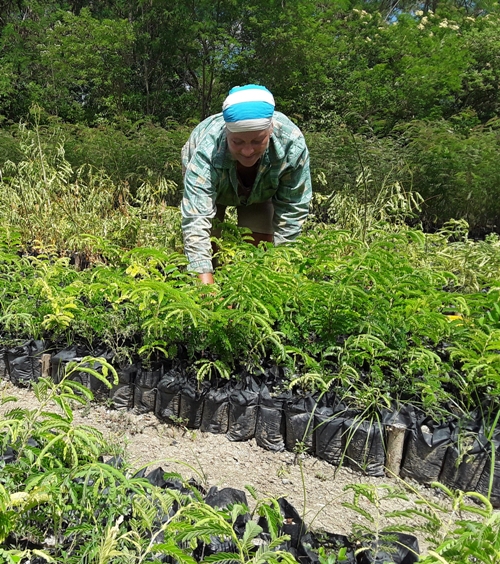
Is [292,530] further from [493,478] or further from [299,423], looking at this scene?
[493,478]

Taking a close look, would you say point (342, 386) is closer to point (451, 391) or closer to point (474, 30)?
point (451, 391)

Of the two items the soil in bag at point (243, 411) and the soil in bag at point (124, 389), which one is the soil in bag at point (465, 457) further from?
the soil in bag at point (124, 389)

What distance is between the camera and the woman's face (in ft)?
6.98

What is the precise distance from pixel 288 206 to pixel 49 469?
1990mm

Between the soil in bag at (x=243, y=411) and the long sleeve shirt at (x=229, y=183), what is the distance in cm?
61

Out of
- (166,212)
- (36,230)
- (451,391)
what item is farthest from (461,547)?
(36,230)

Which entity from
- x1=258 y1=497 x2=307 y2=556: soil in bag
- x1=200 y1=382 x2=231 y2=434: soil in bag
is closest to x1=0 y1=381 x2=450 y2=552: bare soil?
x1=200 y1=382 x2=231 y2=434: soil in bag

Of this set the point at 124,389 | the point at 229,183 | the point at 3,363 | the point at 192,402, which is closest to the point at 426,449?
the point at 192,402

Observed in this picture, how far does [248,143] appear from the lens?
2.17m

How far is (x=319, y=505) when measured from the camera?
171 centimetres

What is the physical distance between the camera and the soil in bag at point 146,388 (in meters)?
2.18

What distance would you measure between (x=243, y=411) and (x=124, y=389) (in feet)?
2.01

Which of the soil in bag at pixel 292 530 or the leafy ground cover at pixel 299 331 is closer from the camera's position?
the soil in bag at pixel 292 530

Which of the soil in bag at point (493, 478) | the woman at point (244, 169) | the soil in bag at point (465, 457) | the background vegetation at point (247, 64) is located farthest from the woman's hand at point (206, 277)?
the background vegetation at point (247, 64)
